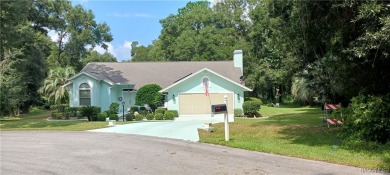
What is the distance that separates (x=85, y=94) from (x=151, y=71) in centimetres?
773

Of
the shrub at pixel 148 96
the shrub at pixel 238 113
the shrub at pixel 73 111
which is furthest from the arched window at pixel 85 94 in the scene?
the shrub at pixel 238 113

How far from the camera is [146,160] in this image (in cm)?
880

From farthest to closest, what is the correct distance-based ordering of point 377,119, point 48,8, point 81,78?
point 48,8 < point 81,78 < point 377,119

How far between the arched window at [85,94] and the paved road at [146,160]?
18030mm

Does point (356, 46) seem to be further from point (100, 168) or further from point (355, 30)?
point (100, 168)

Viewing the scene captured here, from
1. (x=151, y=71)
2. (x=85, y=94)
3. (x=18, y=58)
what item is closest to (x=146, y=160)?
(x=85, y=94)

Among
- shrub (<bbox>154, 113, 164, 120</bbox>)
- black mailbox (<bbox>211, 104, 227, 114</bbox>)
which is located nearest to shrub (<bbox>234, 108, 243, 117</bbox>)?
shrub (<bbox>154, 113, 164, 120</bbox>)

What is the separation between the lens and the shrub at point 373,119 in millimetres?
10453

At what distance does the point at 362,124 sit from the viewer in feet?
35.6

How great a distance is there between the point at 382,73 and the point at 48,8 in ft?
143

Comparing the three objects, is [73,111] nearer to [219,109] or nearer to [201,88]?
[201,88]

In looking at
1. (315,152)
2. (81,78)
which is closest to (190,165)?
(315,152)

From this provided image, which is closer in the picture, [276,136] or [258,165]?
[258,165]

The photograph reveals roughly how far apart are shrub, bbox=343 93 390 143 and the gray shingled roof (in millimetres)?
22119
